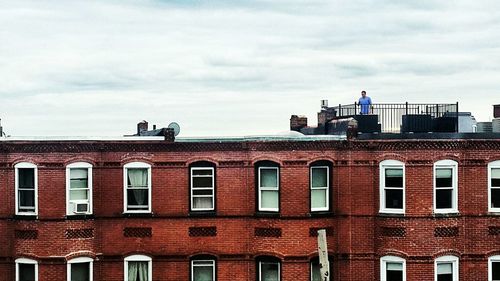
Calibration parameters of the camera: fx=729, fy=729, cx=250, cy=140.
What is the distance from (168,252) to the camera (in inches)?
1121

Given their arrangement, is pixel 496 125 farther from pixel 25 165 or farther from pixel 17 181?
pixel 17 181

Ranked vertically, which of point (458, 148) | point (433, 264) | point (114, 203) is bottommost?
point (433, 264)

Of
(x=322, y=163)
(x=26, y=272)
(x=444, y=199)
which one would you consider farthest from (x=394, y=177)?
(x=26, y=272)

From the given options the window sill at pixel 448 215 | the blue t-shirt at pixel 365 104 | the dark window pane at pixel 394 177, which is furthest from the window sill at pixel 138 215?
the window sill at pixel 448 215

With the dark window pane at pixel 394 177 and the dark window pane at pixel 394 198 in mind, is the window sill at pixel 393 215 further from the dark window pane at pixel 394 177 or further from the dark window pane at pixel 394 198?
the dark window pane at pixel 394 177

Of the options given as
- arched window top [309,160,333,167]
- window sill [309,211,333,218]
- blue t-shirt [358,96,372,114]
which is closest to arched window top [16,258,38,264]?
window sill [309,211,333,218]

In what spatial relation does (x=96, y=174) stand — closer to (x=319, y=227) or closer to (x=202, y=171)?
(x=202, y=171)

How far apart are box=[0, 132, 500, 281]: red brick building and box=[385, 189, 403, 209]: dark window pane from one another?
0.06 m

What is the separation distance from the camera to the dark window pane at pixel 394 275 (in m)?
28.0

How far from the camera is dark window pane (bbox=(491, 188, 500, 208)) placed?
2820 cm

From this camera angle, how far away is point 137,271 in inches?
1125

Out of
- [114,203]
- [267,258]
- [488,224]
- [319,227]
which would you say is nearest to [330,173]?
[319,227]

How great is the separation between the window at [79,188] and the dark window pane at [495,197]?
15583 millimetres

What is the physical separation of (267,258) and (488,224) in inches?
340
